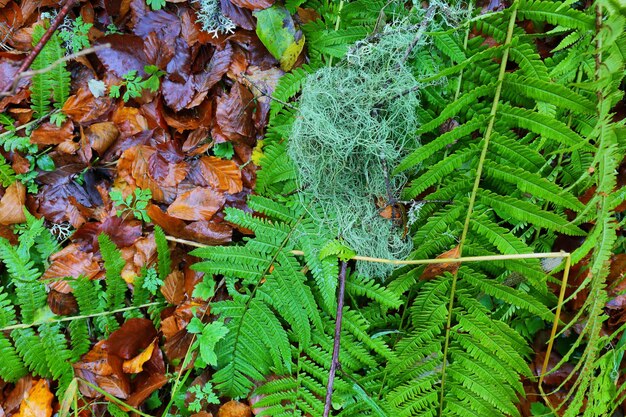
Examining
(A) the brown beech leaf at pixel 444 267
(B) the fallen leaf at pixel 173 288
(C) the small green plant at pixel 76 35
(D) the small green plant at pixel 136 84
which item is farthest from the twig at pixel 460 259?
(C) the small green plant at pixel 76 35

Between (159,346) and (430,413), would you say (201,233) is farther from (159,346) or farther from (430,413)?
(430,413)

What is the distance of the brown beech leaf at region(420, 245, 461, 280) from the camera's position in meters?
1.89

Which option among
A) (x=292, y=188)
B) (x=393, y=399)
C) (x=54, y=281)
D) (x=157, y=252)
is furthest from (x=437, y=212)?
(x=54, y=281)

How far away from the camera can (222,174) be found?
7.44ft

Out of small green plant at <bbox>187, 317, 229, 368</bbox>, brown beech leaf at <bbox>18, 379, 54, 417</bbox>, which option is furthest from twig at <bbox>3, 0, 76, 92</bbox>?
brown beech leaf at <bbox>18, 379, 54, 417</bbox>

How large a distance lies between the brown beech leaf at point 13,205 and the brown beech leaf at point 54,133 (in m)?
0.25

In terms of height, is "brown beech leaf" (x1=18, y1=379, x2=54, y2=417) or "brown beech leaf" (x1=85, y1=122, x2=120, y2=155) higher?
"brown beech leaf" (x1=85, y1=122, x2=120, y2=155)

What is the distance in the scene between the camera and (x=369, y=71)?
201 centimetres

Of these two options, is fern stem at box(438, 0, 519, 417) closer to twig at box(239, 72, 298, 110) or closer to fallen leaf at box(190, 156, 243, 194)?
twig at box(239, 72, 298, 110)

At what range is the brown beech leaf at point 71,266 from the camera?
88.0 inches

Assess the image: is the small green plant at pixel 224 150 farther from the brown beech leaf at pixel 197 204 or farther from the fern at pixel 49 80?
the fern at pixel 49 80

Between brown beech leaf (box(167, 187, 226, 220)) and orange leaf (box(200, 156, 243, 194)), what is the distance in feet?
0.14

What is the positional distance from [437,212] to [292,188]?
0.63m

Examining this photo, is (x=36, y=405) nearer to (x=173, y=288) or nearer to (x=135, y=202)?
(x=173, y=288)
